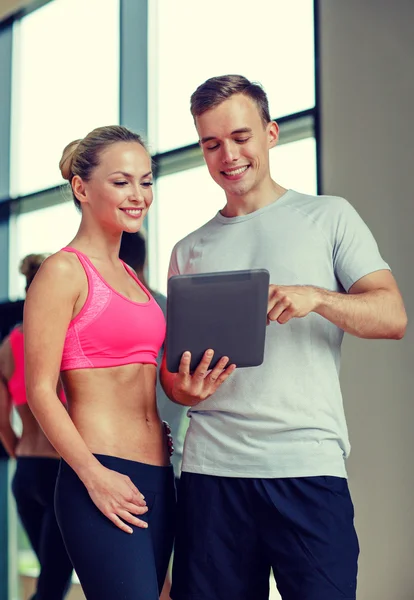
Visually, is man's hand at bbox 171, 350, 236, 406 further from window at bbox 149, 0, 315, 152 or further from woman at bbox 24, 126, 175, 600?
window at bbox 149, 0, 315, 152

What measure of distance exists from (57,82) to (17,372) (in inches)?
77.5

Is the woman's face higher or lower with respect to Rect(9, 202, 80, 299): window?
lower

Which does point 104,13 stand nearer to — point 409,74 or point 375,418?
point 409,74

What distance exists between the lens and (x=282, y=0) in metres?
3.05

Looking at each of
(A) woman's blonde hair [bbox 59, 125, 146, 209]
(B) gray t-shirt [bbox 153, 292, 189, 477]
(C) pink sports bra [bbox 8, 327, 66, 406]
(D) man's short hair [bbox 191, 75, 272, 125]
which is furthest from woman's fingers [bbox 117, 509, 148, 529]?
(C) pink sports bra [bbox 8, 327, 66, 406]

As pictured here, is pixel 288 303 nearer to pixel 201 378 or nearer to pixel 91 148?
pixel 201 378

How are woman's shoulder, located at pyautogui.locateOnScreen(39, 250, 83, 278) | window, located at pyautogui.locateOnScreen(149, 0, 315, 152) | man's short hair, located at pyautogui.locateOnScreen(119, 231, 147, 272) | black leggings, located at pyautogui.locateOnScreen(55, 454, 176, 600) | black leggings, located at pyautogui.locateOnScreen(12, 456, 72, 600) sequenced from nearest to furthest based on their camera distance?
black leggings, located at pyautogui.locateOnScreen(55, 454, 176, 600) → woman's shoulder, located at pyautogui.locateOnScreen(39, 250, 83, 278) → man's short hair, located at pyautogui.locateOnScreen(119, 231, 147, 272) → black leggings, located at pyautogui.locateOnScreen(12, 456, 72, 600) → window, located at pyautogui.locateOnScreen(149, 0, 315, 152)

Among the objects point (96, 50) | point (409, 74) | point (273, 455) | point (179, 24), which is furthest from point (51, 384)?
point (96, 50)

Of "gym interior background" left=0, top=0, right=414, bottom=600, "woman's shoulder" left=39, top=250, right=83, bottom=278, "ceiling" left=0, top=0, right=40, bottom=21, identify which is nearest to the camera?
"woman's shoulder" left=39, top=250, right=83, bottom=278

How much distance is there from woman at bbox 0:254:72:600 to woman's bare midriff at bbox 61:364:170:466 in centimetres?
114

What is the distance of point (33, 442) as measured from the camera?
2.82 metres

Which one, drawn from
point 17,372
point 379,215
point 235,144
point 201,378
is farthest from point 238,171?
point 17,372

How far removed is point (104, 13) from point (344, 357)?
242 centimetres

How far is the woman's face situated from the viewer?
157 cm
